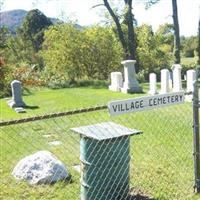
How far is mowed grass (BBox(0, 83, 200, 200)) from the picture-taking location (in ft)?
18.8

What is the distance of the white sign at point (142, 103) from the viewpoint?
15.0ft

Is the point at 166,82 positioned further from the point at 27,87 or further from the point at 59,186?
the point at 59,186

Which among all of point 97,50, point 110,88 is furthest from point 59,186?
point 97,50

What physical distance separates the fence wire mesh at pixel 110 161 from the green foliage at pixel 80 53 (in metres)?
15.8

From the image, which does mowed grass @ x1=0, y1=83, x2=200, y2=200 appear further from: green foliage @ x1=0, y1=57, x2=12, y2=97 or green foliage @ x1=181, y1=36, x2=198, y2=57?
green foliage @ x1=181, y1=36, x2=198, y2=57

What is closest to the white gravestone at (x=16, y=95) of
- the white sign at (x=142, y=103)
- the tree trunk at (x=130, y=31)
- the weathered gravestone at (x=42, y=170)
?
the weathered gravestone at (x=42, y=170)

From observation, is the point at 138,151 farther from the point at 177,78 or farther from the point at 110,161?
the point at 177,78

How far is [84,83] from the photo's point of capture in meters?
23.6

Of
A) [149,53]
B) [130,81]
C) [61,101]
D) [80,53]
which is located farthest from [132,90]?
[149,53]

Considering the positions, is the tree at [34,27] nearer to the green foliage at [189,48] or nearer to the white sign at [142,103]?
the green foliage at [189,48]

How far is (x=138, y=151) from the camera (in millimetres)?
7625

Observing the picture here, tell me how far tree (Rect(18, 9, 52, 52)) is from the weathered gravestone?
4549 cm

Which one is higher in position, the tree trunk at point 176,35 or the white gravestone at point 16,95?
the tree trunk at point 176,35

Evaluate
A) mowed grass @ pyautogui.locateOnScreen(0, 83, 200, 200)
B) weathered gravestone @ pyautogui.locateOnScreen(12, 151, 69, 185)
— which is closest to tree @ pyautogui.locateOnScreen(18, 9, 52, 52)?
mowed grass @ pyautogui.locateOnScreen(0, 83, 200, 200)
